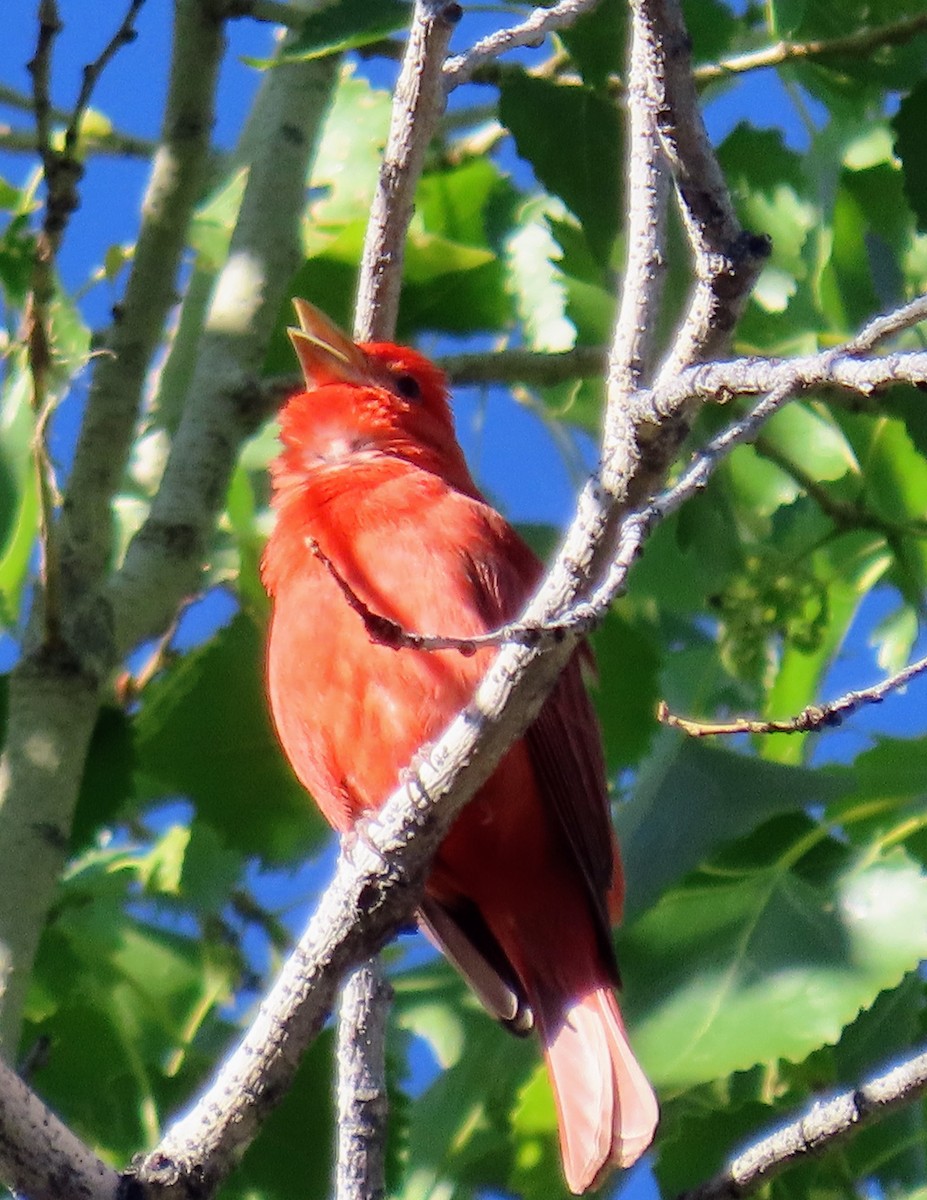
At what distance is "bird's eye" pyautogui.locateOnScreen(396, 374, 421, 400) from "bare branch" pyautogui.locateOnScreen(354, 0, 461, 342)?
1.56ft

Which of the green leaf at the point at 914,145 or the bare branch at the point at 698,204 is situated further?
the green leaf at the point at 914,145

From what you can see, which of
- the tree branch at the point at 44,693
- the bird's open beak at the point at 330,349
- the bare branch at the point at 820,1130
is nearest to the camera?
the bare branch at the point at 820,1130

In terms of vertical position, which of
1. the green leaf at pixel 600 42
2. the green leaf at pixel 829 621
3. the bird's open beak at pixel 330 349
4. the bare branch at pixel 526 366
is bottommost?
the green leaf at pixel 829 621

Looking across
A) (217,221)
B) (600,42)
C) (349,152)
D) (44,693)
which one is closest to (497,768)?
(44,693)

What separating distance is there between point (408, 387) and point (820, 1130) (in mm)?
2722

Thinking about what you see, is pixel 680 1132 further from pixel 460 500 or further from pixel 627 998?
pixel 460 500

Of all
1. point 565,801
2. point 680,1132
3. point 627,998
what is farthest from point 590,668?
point 680,1132

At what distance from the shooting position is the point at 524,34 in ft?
10.4

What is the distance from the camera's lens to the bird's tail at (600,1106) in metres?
3.93

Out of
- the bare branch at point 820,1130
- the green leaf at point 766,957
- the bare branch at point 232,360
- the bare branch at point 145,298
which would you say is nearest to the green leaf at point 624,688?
the green leaf at point 766,957

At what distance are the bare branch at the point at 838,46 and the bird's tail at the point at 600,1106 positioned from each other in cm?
228

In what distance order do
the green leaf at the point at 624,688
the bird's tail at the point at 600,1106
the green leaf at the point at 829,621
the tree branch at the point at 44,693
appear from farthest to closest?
the green leaf at the point at 829,621 → the green leaf at the point at 624,688 → the tree branch at the point at 44,693 → the bird's tail at the point at 600,1106

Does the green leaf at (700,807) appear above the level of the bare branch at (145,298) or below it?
below

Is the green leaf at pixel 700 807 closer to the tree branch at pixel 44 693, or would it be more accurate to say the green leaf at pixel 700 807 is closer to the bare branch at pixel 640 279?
the tree branch at pixel 44 693
